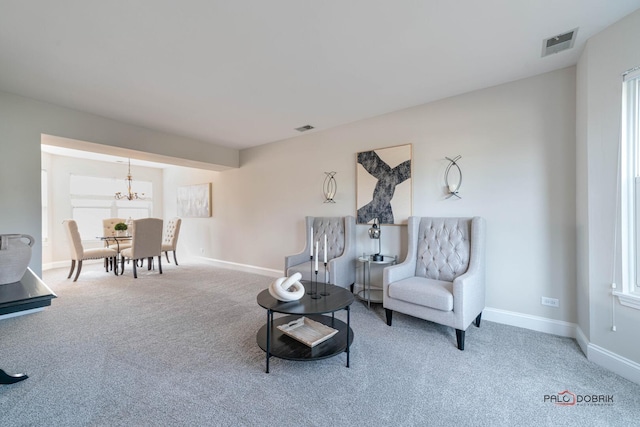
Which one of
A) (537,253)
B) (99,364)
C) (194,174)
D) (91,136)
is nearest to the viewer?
(99,364)

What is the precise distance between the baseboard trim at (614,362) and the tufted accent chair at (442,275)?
0.78 metres

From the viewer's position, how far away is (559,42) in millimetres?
2080

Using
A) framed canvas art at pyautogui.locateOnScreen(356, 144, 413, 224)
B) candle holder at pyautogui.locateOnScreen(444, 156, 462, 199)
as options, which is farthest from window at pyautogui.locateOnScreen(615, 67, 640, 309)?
framed canvas art at pyautogui.locateOnScreen(356, 144, 413, 224)

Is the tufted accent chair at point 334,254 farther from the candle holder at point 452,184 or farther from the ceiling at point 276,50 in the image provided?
the ceiling at point 276,50

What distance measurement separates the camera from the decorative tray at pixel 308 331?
2.04 metres

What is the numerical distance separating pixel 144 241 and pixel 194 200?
1.72m

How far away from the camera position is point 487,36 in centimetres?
200

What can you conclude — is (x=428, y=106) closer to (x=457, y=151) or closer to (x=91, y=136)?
(x=457, y=151)

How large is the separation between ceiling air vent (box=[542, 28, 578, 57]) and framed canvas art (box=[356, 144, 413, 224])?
145 cm

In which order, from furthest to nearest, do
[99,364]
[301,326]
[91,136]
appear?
[91,136], [301,326], [99,364]

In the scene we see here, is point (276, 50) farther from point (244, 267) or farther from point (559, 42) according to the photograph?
point (244, 267)

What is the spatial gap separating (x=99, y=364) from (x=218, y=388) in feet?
3.51

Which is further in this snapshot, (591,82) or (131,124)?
(131,124)

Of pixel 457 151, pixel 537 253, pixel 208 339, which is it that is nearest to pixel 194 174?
pixel 208 339
